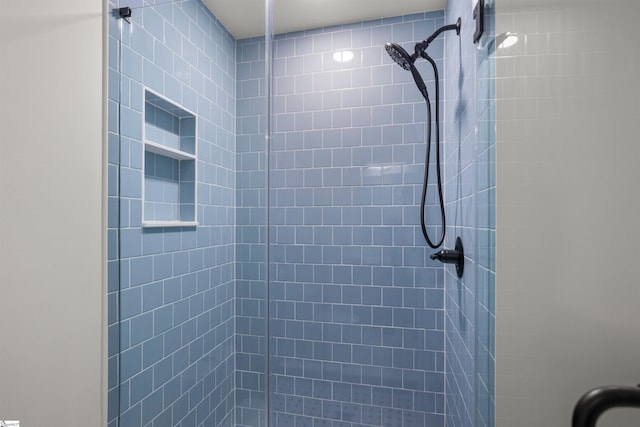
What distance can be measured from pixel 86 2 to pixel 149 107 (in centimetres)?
35

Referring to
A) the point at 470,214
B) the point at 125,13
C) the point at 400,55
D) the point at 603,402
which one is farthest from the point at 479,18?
the point at 125,13

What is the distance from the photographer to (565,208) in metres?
0.70

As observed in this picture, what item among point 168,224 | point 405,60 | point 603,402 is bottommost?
point 603,402

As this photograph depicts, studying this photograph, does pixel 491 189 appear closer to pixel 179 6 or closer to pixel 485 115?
pixel 485 115

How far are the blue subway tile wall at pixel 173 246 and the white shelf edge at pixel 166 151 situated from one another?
0.12 feet

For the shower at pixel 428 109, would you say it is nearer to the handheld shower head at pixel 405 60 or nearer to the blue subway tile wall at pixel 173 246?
the handheld shower head at pixel 405 60

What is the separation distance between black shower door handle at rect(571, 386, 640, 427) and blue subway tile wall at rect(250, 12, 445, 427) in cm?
113

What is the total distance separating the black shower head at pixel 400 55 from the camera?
1415mm

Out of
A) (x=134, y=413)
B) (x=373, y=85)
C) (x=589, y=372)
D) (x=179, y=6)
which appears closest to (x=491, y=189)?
(x=589, y=372)

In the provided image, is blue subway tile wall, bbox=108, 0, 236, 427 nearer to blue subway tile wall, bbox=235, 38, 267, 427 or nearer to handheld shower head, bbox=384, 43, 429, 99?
blue subway tile wall, bbox=235, 38, 267, 427

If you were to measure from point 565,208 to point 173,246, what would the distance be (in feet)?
4.07

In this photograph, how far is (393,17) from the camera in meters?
1.65

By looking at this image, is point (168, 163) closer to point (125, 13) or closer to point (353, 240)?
point (125, 13)

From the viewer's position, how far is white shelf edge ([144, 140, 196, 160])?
4.00ft
